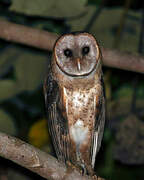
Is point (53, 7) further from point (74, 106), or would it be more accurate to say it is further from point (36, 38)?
point (74, 106)

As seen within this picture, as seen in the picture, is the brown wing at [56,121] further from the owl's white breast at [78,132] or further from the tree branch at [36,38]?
the tree branch at [36,38]

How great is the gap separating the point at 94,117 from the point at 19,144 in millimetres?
952

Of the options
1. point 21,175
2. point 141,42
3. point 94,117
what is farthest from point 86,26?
point 21,175

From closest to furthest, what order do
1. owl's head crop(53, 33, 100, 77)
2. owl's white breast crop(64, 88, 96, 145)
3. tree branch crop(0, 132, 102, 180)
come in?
tree branch crop(0, 132, 102, 180) < owl's head crop(53, 33, 100, 77) < owl's white breast crop(64, 88, 96, 145)

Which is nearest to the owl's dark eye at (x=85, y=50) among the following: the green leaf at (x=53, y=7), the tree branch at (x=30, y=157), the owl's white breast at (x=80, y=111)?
the owl's white breast at (x=80, y=111)

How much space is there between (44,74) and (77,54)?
756 mm

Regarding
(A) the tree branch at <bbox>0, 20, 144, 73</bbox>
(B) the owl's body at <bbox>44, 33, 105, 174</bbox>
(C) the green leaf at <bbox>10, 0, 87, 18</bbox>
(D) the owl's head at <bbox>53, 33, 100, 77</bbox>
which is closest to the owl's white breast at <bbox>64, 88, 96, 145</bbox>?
(B) the owl's body at <bbox>44, 33, 105, 174</bbox>

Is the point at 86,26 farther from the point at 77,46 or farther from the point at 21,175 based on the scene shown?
the point at 21,175

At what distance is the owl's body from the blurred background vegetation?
261 mm

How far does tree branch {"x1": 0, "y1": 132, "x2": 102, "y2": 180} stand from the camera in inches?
95.7

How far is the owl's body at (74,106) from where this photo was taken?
3.22 meters

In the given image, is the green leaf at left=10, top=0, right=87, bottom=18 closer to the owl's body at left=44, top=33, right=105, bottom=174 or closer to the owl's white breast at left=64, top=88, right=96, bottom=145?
the owl's body at left=44, top=33, right=105, bottom=174

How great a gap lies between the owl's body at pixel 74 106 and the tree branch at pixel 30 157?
2.16 ft

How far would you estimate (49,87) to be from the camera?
10.9 ft
